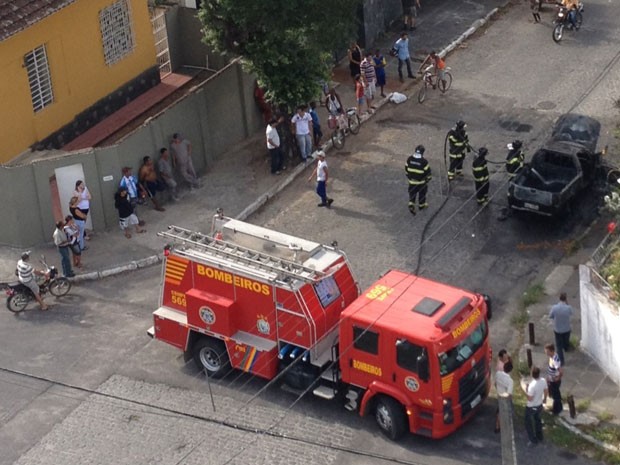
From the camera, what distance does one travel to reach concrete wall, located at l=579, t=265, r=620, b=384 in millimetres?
21172

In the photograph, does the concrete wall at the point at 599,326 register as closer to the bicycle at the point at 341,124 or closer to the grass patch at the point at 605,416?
the grass patch at the point at 605,416

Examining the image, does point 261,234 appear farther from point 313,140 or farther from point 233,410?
point 313,140

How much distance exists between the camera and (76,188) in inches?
1038

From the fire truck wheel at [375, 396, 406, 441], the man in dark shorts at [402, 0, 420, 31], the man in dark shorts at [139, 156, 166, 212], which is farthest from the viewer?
the man in dark shorts at [402, 0, 420, 31]

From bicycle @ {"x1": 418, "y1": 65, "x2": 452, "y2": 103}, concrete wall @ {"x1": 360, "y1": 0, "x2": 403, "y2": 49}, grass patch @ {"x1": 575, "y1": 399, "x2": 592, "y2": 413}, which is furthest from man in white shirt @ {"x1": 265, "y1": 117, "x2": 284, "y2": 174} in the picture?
grass patch @ {"x1": 575, "y1": 399, "x2": 592, "y2": 413}

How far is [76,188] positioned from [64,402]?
19.3 ft

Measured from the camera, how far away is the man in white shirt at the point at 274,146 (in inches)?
1141

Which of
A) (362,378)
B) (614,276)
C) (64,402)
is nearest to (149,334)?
(64,402)

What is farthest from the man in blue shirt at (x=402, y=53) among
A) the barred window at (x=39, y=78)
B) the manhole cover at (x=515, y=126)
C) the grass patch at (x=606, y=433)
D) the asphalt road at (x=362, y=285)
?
the grass patch at (x=606, y=433)

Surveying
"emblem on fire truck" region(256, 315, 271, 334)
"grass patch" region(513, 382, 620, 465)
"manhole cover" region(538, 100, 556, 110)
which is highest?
"emblem on fire truck" region(256, 315, 271, 334)

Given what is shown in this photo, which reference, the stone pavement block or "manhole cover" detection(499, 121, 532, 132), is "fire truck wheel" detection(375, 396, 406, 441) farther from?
"manhole cover" detection(499, 121, 532, 132)

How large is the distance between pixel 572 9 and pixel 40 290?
61.4 feet

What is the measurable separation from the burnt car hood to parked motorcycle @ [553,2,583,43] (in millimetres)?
7341

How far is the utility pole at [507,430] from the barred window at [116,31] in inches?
604
